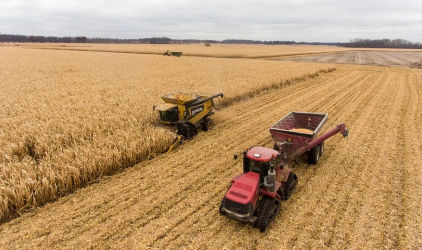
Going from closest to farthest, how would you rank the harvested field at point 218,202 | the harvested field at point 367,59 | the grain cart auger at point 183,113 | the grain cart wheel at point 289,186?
the harvested field at point 218,202 → the grain cart wheel at point 289,186 → the grain cart auger at point 183,113 → the harvested field at point 367,59

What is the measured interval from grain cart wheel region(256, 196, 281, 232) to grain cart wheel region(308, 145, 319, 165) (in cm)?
282

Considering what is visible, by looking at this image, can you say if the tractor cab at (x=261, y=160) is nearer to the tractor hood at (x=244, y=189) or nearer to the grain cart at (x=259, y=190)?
the grain cart at (x=259, y=190)

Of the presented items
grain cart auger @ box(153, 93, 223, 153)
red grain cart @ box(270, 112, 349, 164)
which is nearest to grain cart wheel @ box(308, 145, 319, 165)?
red grain cart @ box(270, 112, 349, 164)

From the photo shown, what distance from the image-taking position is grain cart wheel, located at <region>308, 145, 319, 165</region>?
23.6ft

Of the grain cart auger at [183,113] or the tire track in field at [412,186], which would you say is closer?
the tire track in field at [412,186]

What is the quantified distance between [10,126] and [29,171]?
3352 mm

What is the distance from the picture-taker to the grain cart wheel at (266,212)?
4.72m

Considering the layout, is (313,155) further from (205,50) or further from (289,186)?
(205,50)

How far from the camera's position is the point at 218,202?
225 inches

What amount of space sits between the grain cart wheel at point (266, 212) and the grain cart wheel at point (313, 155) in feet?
9.25

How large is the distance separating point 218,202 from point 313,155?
337cm

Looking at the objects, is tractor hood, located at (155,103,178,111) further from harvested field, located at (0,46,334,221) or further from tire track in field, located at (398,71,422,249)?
tire track in field, located at (398,71,422,249)

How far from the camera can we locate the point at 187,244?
4.58 meters

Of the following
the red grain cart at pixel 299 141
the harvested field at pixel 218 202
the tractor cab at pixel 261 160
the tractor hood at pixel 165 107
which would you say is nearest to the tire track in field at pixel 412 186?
the harvested field at pixel 218 202
